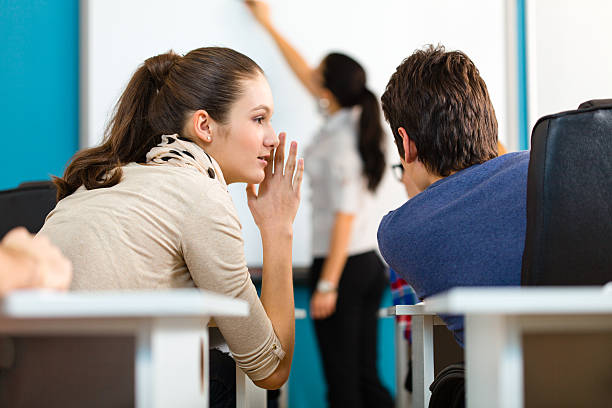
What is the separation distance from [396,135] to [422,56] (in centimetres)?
17

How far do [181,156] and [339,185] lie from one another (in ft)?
4.68

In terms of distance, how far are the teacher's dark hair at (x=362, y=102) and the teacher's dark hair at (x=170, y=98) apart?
1256 mm

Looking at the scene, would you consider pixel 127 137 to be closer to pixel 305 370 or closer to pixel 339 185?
pixel 339 185

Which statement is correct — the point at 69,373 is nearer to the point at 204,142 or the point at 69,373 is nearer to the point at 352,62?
the point at 204,142

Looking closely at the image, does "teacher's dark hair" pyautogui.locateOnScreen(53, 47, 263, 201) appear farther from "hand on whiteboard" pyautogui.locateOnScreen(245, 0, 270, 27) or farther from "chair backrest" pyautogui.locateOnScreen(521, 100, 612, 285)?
"hand on whiteboard" pyautogui.locateOnScreen(245, 0, 270, 27)

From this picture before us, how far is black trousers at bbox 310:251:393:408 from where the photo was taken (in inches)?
103

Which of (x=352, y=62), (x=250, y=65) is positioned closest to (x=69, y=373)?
(x=250, y=65)

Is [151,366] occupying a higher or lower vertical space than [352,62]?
lower

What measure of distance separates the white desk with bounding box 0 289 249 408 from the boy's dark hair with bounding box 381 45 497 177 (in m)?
0.77

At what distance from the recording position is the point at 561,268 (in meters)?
1.04

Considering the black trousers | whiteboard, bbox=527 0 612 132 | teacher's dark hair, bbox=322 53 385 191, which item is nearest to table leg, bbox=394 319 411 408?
the black trousers

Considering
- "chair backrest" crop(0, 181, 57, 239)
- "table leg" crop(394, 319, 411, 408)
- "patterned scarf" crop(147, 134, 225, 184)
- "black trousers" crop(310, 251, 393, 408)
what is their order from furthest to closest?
1. "black trousers" crop(310, 251, 393, 408)
2. "table leg" crop(394, 319, 411, 408)
3. "chair backrest" crop(0, 181, 57, 239)
4. "patterned scarf" crop(147, 134, 225, 184)

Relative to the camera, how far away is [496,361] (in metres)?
0.74

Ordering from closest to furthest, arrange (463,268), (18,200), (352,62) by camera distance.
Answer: (463,268) < (18,200) < (352,62)
